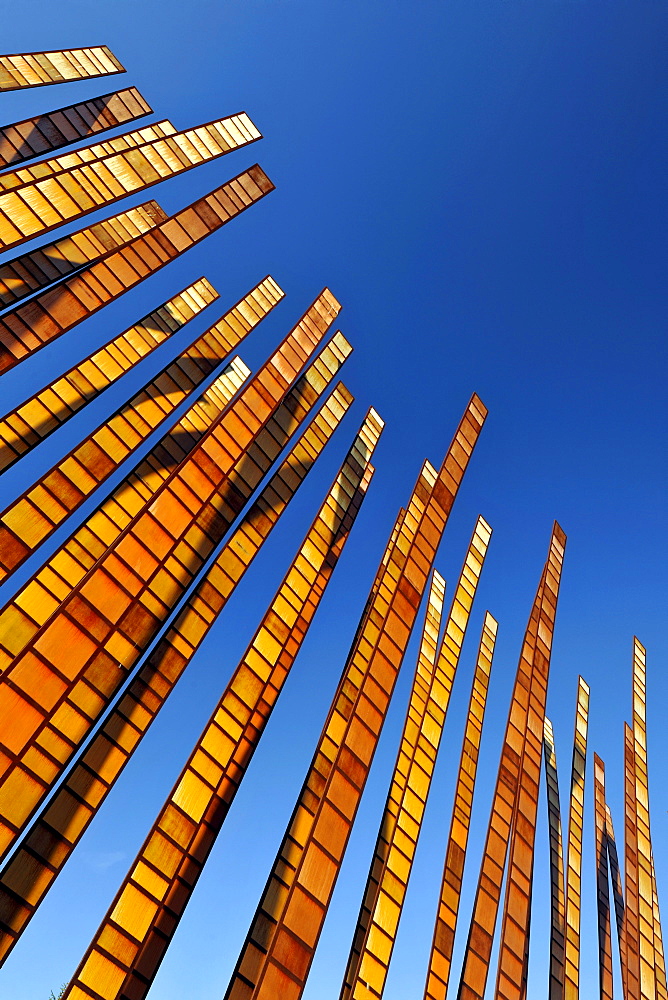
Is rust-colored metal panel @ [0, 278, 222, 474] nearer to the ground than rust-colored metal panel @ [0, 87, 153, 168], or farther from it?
nearer to the ground

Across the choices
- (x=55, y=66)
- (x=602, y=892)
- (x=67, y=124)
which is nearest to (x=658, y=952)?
(x=602, y=892)

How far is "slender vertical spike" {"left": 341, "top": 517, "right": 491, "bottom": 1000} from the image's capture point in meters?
21.6

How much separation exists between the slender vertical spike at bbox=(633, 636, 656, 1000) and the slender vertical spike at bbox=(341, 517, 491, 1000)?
16.1 metres

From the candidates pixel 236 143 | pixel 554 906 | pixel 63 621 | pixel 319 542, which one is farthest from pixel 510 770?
pixel 236 143

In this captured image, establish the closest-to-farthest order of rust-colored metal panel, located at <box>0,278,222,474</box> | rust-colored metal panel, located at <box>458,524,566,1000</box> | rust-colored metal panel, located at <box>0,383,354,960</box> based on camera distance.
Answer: rust-colored metal panel, located at <box>0,383,354,960</box> < rust-colored metal panel, located at <box>0,278,222,474</box> < rust-colored metal panel, located at <box>458,524,566,1000</box>

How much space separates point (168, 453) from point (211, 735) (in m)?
9.32

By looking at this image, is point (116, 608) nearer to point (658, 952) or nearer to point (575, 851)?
point (575, 851)

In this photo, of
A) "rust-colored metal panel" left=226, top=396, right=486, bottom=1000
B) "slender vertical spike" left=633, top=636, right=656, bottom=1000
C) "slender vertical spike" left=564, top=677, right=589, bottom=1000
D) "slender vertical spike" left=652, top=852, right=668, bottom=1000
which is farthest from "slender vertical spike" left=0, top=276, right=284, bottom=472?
"slender vertical spike" left=652, top=852, right=668, bottom=1000

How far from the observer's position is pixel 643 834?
3884cm

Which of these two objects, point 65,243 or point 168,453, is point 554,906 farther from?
point 65,243

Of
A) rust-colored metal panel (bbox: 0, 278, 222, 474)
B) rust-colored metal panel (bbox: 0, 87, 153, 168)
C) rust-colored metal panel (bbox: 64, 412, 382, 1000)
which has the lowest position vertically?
rust-colored metal panel (bbox: 64, 412, 382, 1000)

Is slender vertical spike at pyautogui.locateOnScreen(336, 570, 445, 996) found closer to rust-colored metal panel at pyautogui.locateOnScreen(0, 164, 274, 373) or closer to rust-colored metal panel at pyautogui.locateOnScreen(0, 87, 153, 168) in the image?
rust-colored metal panel at pyautogui.locateOnScreen(0, 164, 274, 373)

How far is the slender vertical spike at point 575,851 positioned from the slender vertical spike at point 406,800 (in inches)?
472

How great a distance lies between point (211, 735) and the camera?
72.3 feet
